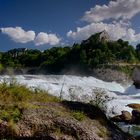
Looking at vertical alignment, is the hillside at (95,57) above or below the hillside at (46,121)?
above

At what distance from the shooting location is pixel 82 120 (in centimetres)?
931

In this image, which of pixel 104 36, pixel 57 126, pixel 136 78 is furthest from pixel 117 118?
pixel 104 36

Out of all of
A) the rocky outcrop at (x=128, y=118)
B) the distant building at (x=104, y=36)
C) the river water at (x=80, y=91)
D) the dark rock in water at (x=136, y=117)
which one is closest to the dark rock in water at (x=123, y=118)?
the rocky outcrop at (x=128, y=118)

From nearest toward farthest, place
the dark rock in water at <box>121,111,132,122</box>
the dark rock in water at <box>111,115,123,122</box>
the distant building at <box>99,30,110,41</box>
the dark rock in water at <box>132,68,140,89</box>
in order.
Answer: the dark rock in water at <box>121,111,132,122</box>, the dark rock in water at <box>111,115,123,122</box>, the dark rock in water at <box>132,68,140,89</box>, the distant building at <box>99,30,110,41</box>

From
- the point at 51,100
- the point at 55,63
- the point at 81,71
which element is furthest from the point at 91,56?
the point at 51,100

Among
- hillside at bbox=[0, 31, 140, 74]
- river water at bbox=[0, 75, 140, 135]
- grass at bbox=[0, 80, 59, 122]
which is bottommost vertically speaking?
river water at bbox=[0, 75, 140, 135]

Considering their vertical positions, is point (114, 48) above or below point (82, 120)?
above

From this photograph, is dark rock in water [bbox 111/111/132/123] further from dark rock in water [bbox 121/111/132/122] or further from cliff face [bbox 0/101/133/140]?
cliff face [bbox 0/101/133/140]

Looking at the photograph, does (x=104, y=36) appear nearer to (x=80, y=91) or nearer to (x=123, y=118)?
(x=80, y=91)

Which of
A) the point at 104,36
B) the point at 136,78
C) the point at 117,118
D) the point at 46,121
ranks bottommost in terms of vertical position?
the point at 117,118

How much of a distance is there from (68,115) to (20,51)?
129 meters

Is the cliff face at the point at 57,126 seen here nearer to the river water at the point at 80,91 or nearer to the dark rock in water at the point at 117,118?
the river water at the point at 80,91

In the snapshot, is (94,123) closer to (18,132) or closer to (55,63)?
(18,132)

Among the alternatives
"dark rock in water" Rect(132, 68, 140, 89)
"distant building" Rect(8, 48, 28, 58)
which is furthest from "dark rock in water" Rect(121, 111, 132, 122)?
"distant building" Rect(8, 48, 28, 58)
